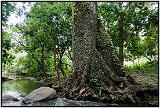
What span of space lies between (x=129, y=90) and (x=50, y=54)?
40.3 ft

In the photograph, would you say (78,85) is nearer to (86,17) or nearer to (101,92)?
(101,92)

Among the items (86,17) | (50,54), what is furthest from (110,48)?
→ (50,54)

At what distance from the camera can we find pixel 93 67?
37.7ft

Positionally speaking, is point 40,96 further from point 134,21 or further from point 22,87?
point 134,21

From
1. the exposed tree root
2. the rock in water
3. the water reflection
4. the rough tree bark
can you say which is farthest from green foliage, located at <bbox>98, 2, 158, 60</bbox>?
the water reflection

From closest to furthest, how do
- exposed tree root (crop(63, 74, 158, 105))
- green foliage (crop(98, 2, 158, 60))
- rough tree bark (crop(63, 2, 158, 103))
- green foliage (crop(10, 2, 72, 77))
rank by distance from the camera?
exposed tree root (crop(63, 74, 158, 105)), rough tree bark (crop(63, 2, 158, 103)), green foliage (crop(98, 2, 158, 60)), green foliage (crop(10, 2, 72, 77))

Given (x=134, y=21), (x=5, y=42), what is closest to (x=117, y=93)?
(x=5, y=42)

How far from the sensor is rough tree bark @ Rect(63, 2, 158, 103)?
1048 cm

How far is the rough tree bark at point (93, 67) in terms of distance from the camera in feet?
34.4

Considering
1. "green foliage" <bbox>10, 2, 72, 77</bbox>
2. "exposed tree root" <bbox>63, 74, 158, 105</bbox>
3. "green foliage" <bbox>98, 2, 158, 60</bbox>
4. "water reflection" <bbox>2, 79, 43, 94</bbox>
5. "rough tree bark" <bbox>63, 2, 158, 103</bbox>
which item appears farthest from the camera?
"green foliage" <bbox>10, 2, 72, 77</bbox>

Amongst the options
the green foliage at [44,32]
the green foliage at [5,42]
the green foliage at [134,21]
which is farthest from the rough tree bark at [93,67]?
the green foliage at [44,32]

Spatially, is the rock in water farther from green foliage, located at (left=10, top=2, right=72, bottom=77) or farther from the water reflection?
green foliage, located at (left=10, top=2, right=72, bottom=77)

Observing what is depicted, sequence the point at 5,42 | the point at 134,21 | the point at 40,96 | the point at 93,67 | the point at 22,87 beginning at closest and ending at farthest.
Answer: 1. the point at 40,96
2. the point at 93,67
3. the point at 5,42
4. the point at 134,21
5. the point at 22,87

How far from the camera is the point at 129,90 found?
10.4 meters
